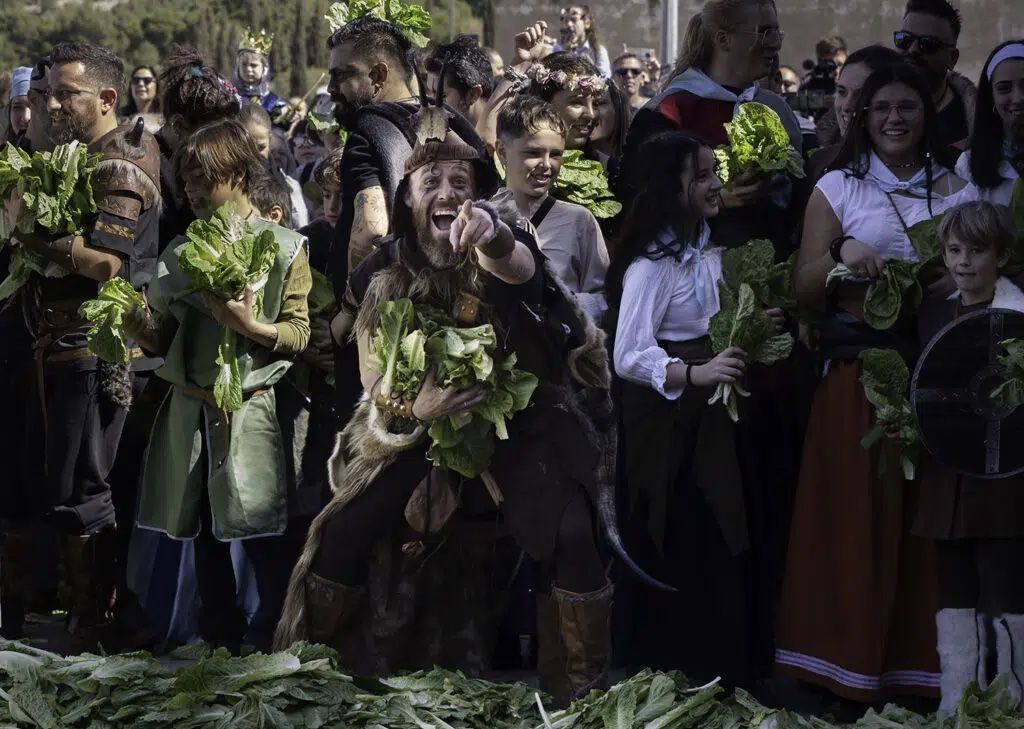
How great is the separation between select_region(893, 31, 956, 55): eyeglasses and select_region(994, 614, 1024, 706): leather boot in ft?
7.44

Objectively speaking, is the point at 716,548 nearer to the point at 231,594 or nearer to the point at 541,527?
the point at 541,527

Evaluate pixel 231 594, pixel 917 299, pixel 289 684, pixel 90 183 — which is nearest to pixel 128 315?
pixel 90 183

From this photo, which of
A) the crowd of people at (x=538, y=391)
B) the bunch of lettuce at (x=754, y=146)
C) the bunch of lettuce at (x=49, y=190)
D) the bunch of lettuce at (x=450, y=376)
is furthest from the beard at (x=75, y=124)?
the bunch of lettuce at (x=754, y=146)

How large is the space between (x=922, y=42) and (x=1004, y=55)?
1.03 meters

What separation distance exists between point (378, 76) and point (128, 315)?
3.52 ft

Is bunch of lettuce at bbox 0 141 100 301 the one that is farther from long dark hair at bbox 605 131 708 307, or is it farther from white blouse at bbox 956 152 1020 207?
white blouse at bbox 956 152 1020 207

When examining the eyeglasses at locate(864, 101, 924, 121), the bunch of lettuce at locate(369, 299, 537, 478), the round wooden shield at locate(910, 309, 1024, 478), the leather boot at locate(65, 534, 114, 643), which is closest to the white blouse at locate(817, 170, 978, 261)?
the eyeglasses at locate(864, 101, 924, 121)

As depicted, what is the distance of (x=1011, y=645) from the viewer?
469 cm

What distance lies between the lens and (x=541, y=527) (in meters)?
4.59

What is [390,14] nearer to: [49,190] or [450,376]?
[49,190]

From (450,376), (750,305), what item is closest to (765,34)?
(750,305)

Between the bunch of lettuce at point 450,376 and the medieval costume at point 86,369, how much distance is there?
141 cm

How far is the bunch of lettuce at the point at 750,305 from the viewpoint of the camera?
197 inches

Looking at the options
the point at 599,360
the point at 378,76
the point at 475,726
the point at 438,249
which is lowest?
the point at 475,726
